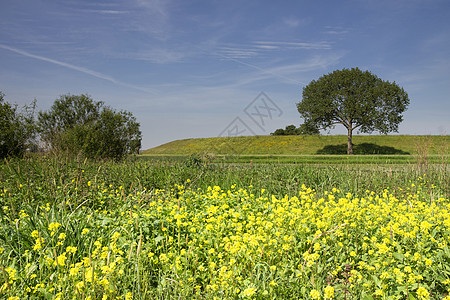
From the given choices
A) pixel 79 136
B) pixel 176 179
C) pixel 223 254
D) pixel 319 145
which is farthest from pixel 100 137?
pixel 319 145

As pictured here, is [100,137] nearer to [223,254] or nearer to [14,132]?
[14,132]

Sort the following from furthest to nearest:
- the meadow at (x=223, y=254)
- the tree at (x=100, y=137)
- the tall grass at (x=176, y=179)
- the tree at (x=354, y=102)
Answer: the tree at (x=354, y=102)
the tree at (x=100, y=137)
the tall grass at (x=176, y=179)
the meadow at (x=223, y=254)

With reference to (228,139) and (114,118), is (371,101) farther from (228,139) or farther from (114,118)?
(114,118)

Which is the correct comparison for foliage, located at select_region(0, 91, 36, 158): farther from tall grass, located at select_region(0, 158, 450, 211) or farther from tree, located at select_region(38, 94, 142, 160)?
tall grass, located at select_region(0, 158, 450, 211)

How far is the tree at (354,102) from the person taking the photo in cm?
3444

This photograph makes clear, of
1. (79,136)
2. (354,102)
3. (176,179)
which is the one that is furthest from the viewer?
(354,102)

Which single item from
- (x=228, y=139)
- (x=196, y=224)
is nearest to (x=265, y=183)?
(x=196, y=224)

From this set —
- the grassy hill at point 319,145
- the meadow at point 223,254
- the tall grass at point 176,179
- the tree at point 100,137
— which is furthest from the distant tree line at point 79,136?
the grassy hill at point 319,145

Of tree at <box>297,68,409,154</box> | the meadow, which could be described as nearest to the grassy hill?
tree at <box>297,68,409,154</box>

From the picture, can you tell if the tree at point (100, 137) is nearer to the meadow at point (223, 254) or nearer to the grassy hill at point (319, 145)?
the meadow at point (223, 254)

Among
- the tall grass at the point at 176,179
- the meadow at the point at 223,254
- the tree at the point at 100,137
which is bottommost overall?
the meadow at the point at 223,254

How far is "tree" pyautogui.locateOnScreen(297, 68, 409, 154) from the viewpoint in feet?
113

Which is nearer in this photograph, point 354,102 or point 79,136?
point 79,136

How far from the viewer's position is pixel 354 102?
1373 inches
